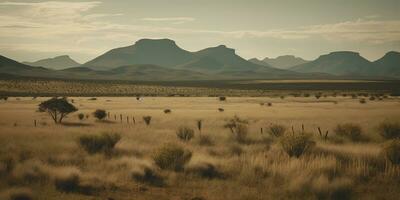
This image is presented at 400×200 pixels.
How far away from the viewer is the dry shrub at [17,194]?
10.2m

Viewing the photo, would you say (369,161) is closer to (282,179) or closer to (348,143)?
(282,179)

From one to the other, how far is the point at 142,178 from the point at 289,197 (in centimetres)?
484

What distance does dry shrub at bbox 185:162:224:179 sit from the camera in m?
13.4

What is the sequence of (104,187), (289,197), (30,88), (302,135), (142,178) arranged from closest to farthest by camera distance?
1. (289,197)
2. (104,187)
3. (142,178)
4. (302,135)
5. (30,88)

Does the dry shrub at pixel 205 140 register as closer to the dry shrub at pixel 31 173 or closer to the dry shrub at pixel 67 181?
the dry shrub at pixel 31 173

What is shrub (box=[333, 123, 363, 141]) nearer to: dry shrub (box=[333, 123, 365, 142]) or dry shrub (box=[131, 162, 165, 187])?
dry shrub (box=[333, 123, 365, 142])

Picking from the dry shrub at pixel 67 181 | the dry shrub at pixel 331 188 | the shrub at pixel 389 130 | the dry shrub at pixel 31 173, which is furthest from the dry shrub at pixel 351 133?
the dry shrub at pixel 31 173

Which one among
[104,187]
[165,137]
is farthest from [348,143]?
[104,187]

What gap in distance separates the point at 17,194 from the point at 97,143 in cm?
736

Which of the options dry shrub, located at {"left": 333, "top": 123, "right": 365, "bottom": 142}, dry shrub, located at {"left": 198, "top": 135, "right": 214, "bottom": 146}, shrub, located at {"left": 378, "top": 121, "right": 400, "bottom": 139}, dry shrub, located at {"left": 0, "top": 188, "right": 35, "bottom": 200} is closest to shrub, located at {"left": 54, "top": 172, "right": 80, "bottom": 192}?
dry shrub, located at {"left": 0, "top": 188, "right": 35, "bottom": 200}

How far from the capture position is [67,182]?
1186cm

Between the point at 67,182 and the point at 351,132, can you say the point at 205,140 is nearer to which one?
the point at 351,132

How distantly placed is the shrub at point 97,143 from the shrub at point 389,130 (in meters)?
14.2

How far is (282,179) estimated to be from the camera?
12531 millimetres
